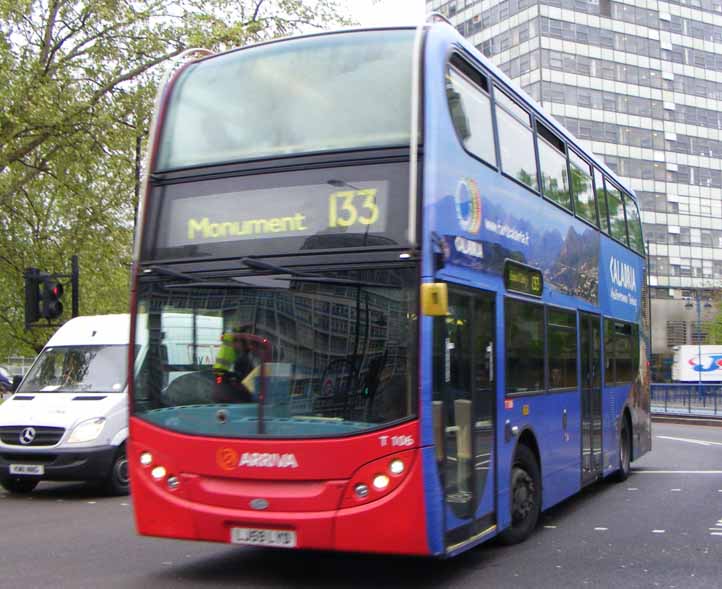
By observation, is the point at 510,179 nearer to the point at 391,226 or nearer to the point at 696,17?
the point at 391,226

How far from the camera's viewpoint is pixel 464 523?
23.5 feet

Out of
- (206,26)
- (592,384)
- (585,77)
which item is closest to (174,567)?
(592,384)

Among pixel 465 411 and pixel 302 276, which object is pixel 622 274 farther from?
pixel 302 276

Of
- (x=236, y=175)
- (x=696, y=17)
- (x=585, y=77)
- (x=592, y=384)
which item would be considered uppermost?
(x=696, y=17)

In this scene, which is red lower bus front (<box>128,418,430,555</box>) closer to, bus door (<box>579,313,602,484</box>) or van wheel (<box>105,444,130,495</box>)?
bus door (<box>579,313,602,484</box>)

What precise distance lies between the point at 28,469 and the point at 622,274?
8.22m

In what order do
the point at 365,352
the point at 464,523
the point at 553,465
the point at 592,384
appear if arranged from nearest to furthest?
the point at 365,352
the point at 464,523
the point at 553,465
the point at 592,384

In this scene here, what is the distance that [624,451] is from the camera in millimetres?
13742

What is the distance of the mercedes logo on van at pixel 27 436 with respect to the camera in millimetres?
12047

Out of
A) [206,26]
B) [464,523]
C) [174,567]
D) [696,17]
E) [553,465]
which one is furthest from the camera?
[696,17]

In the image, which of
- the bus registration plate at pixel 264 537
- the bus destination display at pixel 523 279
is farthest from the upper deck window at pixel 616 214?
the bus registration plate at pixel 264 537

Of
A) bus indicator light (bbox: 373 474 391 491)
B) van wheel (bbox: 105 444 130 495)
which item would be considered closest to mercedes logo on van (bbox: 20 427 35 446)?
van wheel (bbox: 105 444 130 495)

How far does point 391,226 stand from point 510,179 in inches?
88.0

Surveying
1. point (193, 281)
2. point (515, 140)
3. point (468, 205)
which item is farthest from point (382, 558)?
point (515, 140)
